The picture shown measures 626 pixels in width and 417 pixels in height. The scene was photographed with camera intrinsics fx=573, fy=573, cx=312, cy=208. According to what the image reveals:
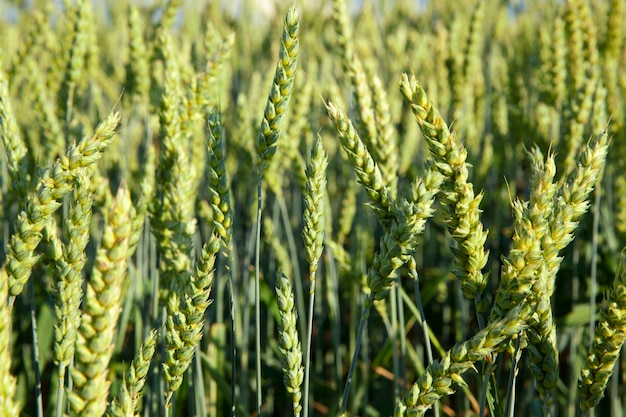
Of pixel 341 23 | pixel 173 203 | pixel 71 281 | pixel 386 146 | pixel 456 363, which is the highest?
pixel 341 23

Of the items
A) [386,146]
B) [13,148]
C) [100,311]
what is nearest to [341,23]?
[386,146]

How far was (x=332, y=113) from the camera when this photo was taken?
33.9 inches

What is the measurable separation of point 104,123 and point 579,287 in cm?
161

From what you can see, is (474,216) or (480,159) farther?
(480,159)

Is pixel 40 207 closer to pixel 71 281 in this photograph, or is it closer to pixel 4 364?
pixel 71 281

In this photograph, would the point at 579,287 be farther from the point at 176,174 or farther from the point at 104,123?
the point at 104,123

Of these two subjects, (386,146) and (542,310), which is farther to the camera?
(386,146)

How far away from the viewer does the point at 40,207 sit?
72 centimetres

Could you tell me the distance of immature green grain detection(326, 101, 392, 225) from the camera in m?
0.82

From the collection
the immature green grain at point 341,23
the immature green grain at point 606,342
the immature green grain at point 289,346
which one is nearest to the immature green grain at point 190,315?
the immature green grain at point 289,346

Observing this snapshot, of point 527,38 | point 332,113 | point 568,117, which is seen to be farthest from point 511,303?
point 527,38

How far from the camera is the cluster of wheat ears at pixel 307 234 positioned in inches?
28.8

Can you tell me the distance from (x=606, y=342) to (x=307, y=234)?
424 mm

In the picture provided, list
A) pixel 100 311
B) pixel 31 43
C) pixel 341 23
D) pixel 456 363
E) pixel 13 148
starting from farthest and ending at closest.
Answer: pixel 31 43 → pixel 341 23 → pixel 13 148 → pixel 456 363 → pixel 100 311
